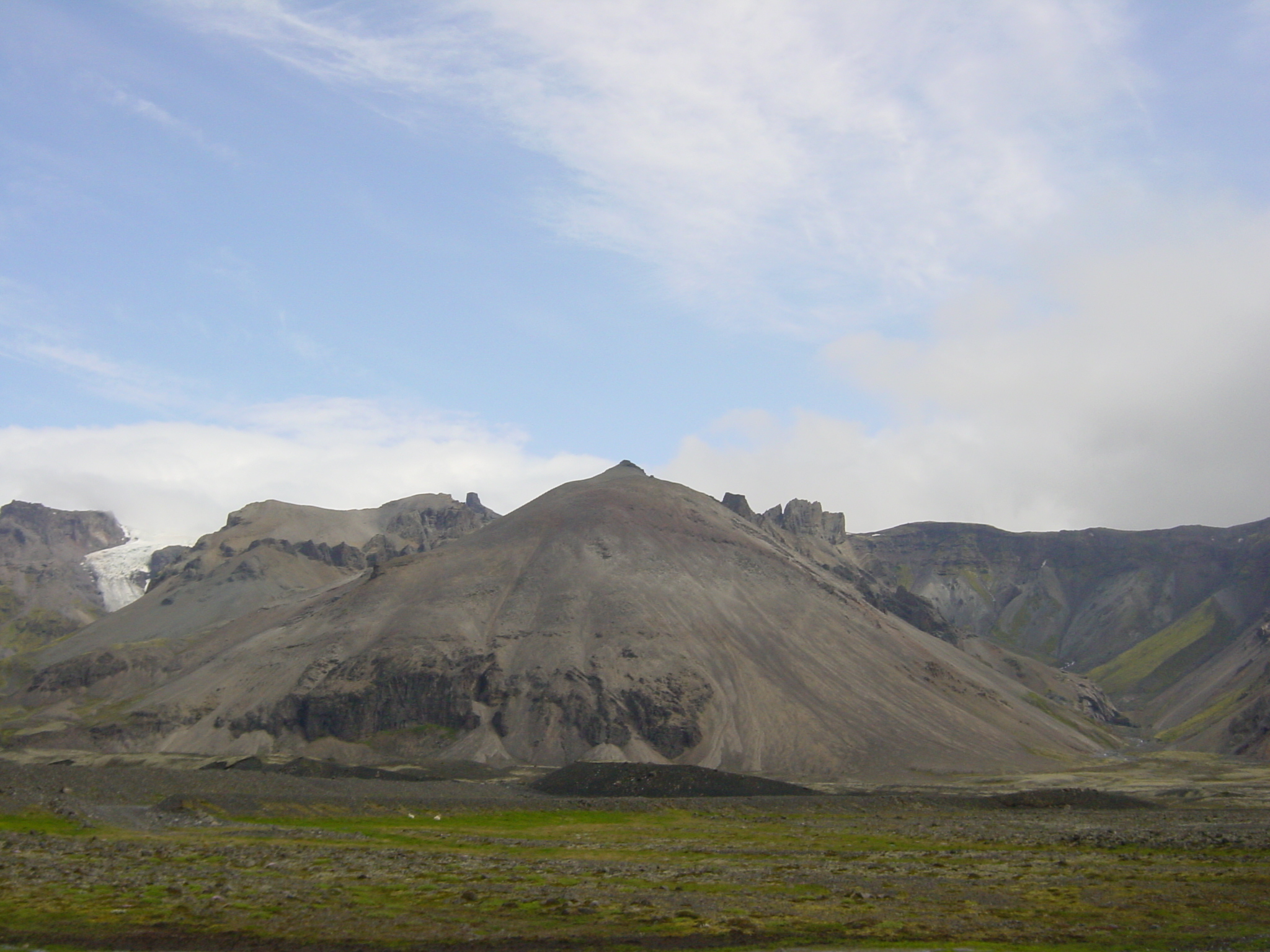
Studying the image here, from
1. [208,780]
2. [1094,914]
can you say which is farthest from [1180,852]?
[208,780]

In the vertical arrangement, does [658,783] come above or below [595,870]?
below

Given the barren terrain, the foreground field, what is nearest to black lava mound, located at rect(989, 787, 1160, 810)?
the barren terrain

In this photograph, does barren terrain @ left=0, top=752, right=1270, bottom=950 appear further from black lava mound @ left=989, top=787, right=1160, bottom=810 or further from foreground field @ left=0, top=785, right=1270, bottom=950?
black lava mound @ left=989, top=787, right=1160, bottom=810

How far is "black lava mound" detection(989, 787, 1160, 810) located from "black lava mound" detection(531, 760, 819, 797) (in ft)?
74.6

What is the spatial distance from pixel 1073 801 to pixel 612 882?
80417 mm

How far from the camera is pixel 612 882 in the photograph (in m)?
56.8

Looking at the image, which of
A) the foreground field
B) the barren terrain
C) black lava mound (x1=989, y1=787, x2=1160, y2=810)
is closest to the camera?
the foreground field

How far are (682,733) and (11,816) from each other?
374 feet

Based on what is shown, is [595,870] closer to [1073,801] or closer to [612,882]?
[612,882]

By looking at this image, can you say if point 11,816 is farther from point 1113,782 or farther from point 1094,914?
point 1113,782

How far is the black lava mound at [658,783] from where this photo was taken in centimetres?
12794

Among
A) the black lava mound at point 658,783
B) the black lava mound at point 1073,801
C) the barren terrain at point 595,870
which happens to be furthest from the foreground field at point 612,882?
the black lava mound at point 658,783

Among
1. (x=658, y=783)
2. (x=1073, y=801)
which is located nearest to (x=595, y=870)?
(x=658, y=783)

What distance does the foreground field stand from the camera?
41812 mm
